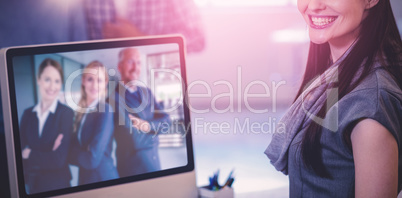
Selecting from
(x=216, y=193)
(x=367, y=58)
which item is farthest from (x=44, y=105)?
(x=367, y=58)

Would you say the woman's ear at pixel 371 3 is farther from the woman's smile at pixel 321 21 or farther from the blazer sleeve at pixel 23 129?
the blazer sleeve at pixel 23 129

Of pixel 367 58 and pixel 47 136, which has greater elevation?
pixel 367 58

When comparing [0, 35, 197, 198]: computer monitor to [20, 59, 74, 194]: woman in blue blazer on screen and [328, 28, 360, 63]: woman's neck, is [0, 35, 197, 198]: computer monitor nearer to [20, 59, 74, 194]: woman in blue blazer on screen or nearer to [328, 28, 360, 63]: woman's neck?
[20, 59, 74, 194]: woman in blue blazer on screen

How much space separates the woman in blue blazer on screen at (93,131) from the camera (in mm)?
977

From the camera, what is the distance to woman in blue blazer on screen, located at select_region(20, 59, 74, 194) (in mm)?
936

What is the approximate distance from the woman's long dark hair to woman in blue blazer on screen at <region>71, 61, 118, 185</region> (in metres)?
0.54

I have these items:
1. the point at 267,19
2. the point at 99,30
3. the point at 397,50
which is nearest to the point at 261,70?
the point at 267,19

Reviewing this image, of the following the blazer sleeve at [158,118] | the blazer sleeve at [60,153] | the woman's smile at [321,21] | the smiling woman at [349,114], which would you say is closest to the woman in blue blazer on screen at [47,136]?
the blazer sleeve at [60,153]

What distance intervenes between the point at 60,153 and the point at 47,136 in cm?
6

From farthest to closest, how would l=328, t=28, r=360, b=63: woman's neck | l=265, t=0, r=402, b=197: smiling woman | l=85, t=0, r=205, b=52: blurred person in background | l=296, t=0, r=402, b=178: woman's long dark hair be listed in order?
1. l=85, t=0, r=205, b=52: blurred person in background
2. l=328, t=28, r=360, b=63: woman's neck
3. l=296, t=0, r=402, b=178: woman's long dark hair
4. l=265, t=0, r=402, b=197: smiling woman

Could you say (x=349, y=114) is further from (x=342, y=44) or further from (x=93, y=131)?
(x=93, y=131)

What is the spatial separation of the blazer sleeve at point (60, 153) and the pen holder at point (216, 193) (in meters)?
0.43

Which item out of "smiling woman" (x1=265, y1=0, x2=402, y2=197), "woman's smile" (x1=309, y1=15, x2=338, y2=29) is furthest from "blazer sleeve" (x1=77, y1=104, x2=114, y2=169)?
"woman's smile" (x1=309, y1=15, x2=338, y2=29)

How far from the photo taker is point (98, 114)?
39.3 inches
